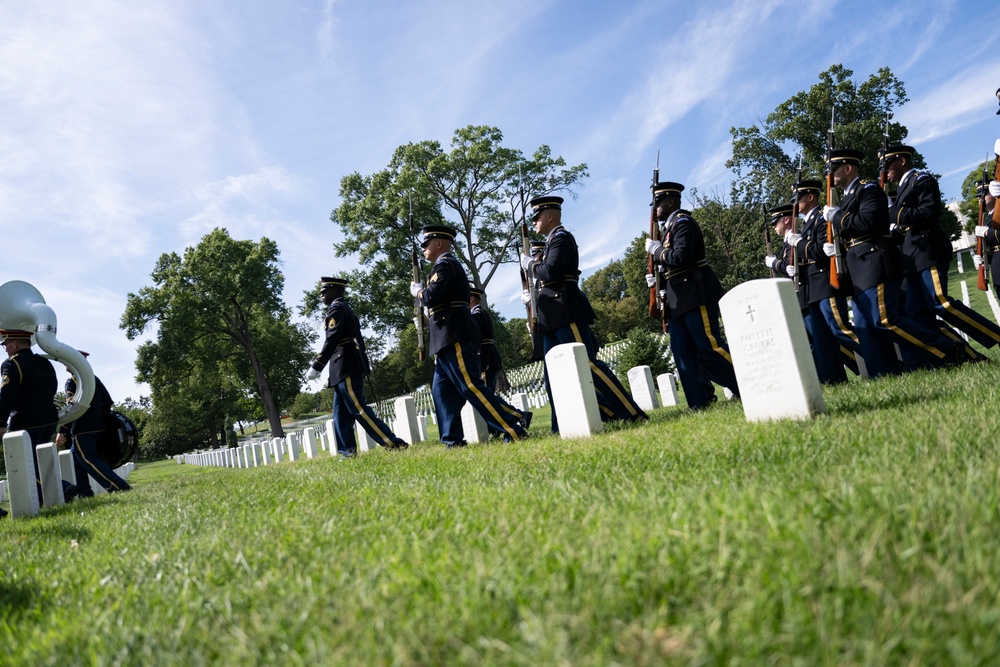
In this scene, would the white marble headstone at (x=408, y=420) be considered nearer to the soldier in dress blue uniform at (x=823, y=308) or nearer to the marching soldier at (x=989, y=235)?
the soldier in dress blue uniform at (x=823, y=308)

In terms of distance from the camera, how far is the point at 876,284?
659cm

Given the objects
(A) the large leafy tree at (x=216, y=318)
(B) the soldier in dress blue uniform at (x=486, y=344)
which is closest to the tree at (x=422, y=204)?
(A) the large leafy tree at (x=216, y=318)

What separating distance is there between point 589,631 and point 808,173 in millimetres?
45358

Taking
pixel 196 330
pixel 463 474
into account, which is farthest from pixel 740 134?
pixel 463 474

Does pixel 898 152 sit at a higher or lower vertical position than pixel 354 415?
higher

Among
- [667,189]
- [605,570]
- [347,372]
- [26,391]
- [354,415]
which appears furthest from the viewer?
[354,415]

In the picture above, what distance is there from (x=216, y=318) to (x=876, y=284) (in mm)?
36804

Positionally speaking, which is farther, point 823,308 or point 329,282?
point 329,282

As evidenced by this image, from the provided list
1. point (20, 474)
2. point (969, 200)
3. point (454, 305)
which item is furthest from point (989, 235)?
point (969, 200)

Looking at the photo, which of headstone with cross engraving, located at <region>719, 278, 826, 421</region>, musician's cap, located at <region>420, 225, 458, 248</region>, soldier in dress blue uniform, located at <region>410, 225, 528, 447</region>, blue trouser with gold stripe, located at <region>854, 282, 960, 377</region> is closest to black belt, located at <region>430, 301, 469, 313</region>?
soldier in dress blue uniform, located at <region>410, 225, 528, 447</region>

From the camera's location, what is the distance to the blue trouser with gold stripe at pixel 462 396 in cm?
761

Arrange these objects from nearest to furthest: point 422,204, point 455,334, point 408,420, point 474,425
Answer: point 455,334 → point 474,425 → point 408,420 → point 422,204

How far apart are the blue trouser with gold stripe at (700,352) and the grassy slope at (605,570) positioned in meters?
2.88

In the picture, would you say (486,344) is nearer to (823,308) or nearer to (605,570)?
(823,308)
